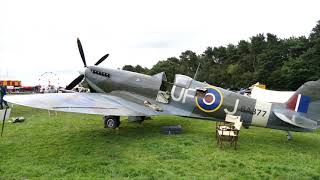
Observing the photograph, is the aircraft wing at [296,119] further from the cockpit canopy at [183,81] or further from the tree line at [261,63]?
the tree line at [261,63]

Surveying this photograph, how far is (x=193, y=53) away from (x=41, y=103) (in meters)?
97.6

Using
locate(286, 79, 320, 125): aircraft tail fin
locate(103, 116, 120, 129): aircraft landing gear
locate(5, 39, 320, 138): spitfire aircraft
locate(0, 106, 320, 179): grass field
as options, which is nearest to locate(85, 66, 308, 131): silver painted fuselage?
locate(5, 39, 320, 138): spitfire aircraft

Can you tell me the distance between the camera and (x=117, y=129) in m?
11.3

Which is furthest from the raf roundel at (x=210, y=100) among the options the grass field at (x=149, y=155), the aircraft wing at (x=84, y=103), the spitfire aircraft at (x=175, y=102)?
the aircraft wing at (x=84, y=103)

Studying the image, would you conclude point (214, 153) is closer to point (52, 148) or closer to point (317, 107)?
point (317, 107)

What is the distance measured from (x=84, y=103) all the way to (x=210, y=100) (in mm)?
3918

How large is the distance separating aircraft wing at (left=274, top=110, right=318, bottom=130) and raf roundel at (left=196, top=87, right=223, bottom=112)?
1.74 metres

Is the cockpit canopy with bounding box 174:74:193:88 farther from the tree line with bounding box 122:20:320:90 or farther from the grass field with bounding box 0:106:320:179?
the tree line with bounding box 122:20:320:90

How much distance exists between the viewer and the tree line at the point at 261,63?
54.7 metres

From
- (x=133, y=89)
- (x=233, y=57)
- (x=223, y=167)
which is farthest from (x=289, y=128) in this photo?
(x=233, y=57)

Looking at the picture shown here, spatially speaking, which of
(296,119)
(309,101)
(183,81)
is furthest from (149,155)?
(309,101)

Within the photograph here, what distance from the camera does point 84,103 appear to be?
9.48m

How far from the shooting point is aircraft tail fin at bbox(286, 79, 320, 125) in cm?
922

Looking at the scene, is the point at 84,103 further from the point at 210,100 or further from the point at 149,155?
the point at 210,100
